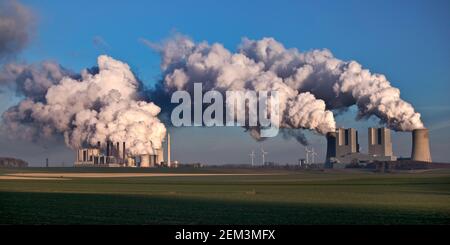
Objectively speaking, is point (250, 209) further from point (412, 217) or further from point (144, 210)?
point (412, 217)

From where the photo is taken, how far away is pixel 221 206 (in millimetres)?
60906

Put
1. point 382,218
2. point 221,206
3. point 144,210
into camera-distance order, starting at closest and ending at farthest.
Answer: point 382,218 < point 144,210 < point 221,206
